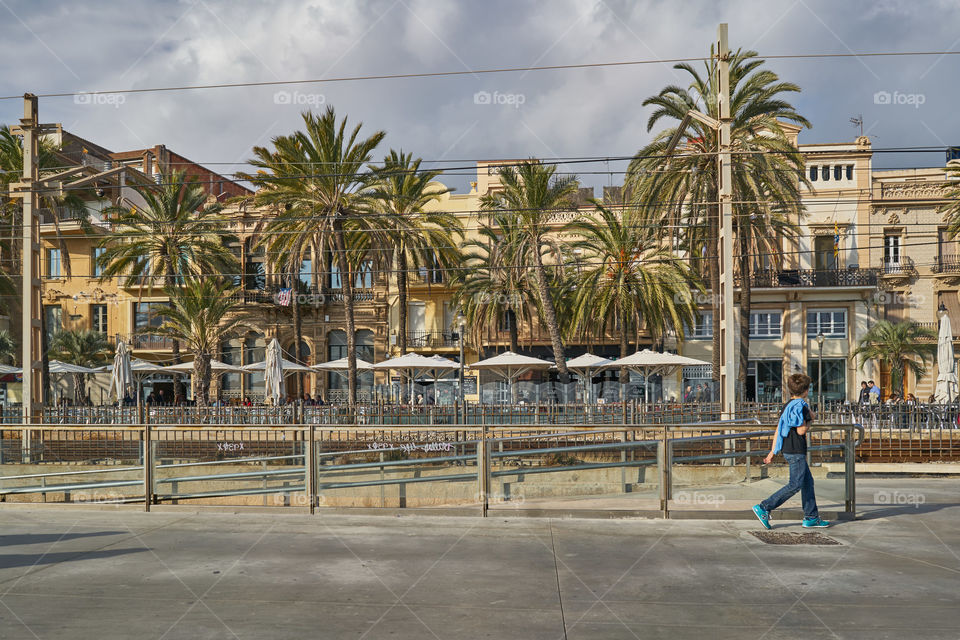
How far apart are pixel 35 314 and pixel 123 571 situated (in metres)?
17.1

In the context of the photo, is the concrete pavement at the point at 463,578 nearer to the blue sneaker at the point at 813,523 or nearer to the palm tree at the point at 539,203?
the blue sneaker at the point at 813,523

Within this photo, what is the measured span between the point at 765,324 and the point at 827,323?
304 cm

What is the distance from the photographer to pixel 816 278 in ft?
144

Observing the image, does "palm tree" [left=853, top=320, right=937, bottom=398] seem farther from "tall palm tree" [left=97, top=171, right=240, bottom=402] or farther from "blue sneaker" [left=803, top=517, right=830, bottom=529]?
"blue sneaker" [left=803, top=517, right=830, bottom=529]

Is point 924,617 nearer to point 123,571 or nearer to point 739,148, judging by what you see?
point 123,571

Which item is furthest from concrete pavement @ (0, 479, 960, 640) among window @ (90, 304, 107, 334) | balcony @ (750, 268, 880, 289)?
window @ (90, 304, 107, 334)

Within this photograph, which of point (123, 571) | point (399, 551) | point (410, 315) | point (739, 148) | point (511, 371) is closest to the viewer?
point (123, 571)

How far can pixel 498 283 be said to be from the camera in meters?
41.5

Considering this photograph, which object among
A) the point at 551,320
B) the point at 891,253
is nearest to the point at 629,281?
the point at 551,320

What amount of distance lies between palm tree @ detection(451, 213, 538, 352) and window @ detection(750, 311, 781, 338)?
12.1m

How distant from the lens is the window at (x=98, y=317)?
51.0m

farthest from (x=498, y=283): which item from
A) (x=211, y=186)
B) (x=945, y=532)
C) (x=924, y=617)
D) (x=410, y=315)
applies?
(x=924, y=617)

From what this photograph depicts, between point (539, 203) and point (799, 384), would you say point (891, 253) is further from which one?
point (799, 384)

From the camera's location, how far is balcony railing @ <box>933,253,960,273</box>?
43.8 m
